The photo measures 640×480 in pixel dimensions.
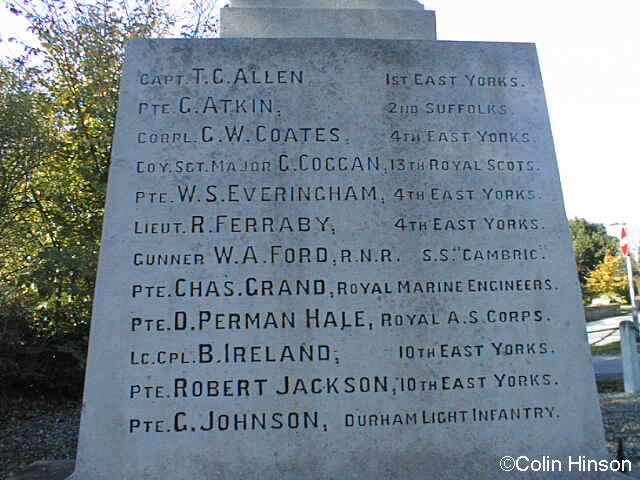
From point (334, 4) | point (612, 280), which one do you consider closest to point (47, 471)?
point (334, 4)

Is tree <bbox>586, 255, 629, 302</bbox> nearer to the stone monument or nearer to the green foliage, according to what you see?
the green foliage

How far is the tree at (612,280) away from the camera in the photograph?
149 ft

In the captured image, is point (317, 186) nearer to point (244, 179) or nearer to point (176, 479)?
point (244, 179)

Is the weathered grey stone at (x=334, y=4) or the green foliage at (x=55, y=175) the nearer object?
the weathered grey stone at (x=334, y=4)

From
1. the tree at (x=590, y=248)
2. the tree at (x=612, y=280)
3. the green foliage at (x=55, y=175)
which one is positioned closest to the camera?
the green foliage at (x=55, y=175)

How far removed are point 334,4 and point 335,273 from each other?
2.24 meters

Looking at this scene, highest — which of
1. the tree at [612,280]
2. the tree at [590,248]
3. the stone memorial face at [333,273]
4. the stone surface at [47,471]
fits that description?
the tree at [590,248]

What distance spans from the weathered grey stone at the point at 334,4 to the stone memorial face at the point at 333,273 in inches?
22.9

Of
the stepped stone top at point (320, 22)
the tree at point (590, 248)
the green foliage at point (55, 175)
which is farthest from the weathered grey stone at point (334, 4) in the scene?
the tree at point (590, 248)

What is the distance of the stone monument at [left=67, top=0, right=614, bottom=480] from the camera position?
3.40 meters

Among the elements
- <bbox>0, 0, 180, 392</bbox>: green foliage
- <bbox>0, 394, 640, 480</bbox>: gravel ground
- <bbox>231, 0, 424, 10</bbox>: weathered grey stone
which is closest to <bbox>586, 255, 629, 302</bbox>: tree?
<bbox>0, 394, 640, 480</bbox>: gravel ground

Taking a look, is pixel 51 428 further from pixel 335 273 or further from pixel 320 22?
pixel 320 22

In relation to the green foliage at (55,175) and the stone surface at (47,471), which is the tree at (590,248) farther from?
the stone surface at (47,471)

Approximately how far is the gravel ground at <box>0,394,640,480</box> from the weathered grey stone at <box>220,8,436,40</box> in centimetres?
368
